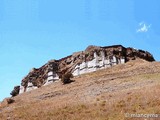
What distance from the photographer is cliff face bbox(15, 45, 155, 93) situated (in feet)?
250

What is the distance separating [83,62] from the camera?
79250 mm

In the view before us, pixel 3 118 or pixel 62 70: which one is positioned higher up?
pixel 62 70

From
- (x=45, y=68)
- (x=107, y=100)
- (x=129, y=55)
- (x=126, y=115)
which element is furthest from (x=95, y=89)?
(x=45, y=68)

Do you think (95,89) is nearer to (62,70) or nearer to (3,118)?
(3,118)

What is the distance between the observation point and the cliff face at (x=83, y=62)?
76.2 m

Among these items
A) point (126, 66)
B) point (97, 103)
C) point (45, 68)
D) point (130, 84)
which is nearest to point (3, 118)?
point (97, 103)

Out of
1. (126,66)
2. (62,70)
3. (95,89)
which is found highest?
(62,70)

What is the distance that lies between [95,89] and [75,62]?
41854 mm

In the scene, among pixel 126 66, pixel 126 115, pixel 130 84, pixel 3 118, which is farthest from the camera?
pixel 126 66

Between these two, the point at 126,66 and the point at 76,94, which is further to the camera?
the point at 126,66

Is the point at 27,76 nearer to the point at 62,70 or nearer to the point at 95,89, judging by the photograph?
the point at 62,70

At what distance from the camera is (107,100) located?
3188 cm

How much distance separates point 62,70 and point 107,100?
5332cm

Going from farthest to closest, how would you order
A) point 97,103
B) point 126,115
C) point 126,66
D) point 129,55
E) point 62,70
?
point 62,70
point 129,55
point 126,66
point 97,103
point 126,115
